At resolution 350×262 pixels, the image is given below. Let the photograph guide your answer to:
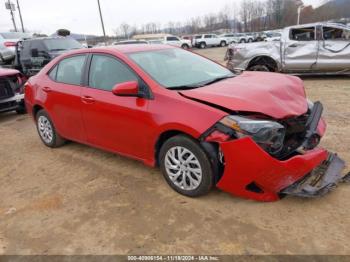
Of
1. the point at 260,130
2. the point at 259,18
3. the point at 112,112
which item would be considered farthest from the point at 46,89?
the point at 259,18

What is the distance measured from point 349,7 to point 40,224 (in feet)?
238

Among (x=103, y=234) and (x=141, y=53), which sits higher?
(x=141, y=53)

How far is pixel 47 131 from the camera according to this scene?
17.9 feet

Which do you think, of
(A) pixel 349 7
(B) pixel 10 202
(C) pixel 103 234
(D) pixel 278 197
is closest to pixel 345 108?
(D) pixel 278 197

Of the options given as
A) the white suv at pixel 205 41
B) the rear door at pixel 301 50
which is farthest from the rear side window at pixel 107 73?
the white suv at pixel 205 41

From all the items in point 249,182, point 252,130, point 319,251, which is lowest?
point 319,251

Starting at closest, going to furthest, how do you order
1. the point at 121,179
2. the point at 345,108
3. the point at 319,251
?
the point at 319,251 < the point at 121,179 < the point at 345,108

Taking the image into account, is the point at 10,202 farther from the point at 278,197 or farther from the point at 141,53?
the point at 278,197

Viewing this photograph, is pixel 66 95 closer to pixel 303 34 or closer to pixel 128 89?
pixel 128 89

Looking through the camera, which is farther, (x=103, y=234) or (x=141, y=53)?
(x=141, y=53)

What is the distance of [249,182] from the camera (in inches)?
124

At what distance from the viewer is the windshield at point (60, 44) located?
10961mm

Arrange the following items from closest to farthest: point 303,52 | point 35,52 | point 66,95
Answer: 1. point 66,95
2. point 303,52
3. point 35,52

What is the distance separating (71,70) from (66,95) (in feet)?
1.24
